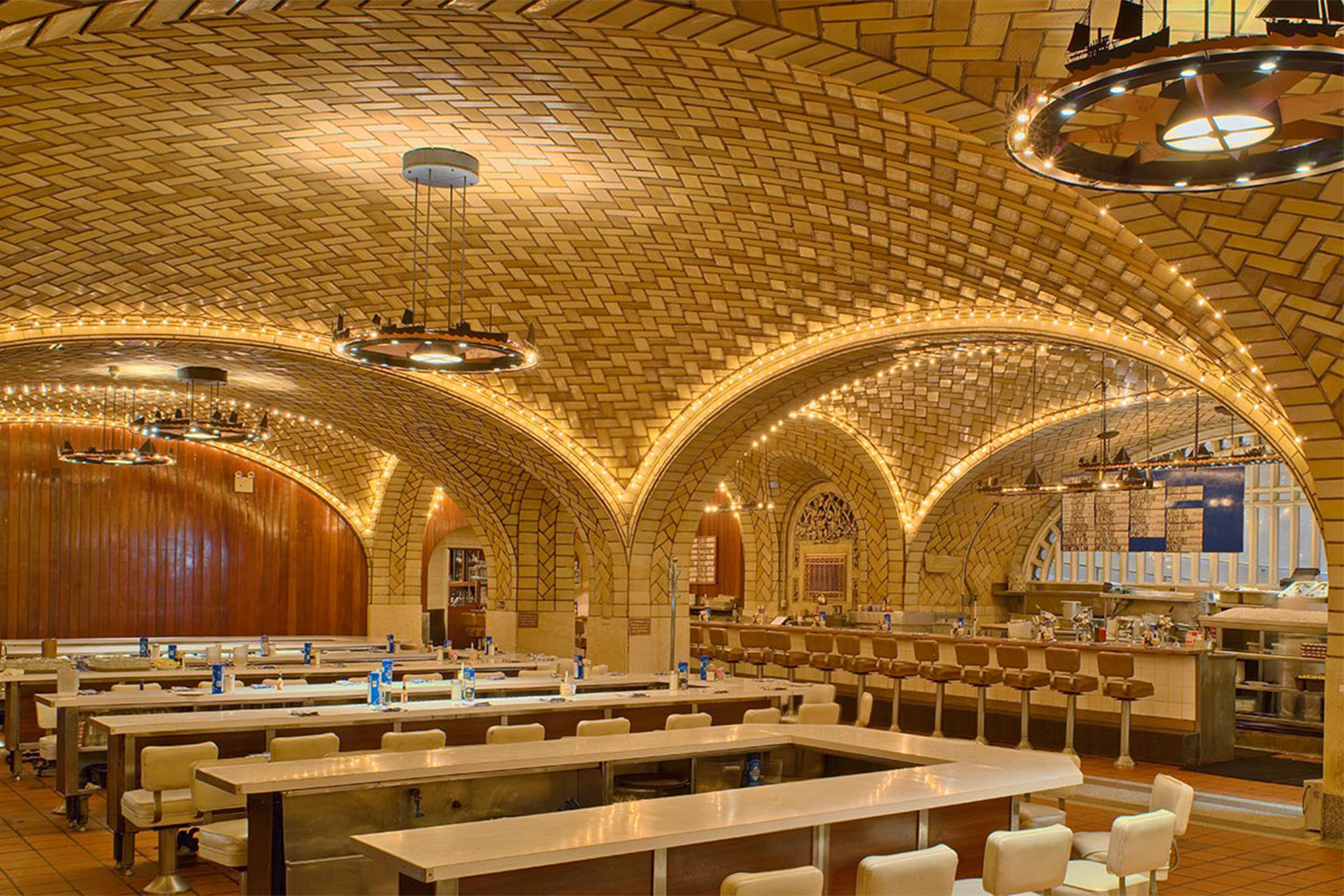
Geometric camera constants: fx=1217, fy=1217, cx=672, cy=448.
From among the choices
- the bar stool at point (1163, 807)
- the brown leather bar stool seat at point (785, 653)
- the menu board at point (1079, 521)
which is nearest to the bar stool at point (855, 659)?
the brown leather bar stool seat at point (785, 653)

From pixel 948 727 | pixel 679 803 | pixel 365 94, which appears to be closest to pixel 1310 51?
pixel 679 803

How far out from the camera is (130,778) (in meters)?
6.79

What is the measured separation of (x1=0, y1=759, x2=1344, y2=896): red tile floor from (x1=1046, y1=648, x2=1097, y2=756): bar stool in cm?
241

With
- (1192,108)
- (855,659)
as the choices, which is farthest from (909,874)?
(855,659)

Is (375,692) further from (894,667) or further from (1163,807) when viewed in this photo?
(894,667)

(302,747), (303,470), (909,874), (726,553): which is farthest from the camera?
(726,553)

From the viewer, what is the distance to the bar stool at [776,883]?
3.42m

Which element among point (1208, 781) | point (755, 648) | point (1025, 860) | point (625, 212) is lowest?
point (1208, 781)

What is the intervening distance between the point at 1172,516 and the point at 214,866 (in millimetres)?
13150

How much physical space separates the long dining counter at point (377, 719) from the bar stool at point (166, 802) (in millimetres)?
322

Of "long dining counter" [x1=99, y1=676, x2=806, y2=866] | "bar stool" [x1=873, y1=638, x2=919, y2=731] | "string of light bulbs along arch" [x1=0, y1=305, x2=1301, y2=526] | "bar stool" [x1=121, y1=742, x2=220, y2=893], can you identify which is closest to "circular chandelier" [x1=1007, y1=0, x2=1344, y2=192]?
"string of light bulbs along arch" [x1=0, y1=305, x2=1301, y2=526]

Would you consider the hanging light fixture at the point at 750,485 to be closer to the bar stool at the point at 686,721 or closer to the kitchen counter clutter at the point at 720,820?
the bar stool at the point at 686,721

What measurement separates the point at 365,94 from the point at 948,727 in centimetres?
899

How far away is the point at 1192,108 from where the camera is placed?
147 inches
